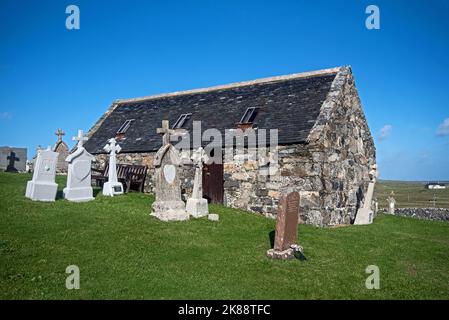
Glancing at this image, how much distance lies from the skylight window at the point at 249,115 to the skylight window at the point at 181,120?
4118 millimetres

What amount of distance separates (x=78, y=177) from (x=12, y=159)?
47.0 feet

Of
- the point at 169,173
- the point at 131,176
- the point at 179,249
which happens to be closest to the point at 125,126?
the point at 131,176

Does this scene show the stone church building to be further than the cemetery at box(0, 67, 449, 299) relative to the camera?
Yes

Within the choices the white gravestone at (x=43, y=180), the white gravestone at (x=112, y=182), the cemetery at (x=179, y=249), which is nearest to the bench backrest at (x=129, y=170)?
the white gravestone at (x=112, y=182)

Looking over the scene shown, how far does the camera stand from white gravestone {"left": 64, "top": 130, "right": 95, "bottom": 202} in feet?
44.0

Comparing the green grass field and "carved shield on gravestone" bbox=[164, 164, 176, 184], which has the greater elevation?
"carved shield on gravestone" bbox=[164, 164, 176, 184]

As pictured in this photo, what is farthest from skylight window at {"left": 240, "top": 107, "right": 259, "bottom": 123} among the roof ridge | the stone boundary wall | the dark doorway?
Answer: the stone boundary wall

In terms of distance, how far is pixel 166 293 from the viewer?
6160 mm

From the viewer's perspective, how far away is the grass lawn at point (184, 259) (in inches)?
251

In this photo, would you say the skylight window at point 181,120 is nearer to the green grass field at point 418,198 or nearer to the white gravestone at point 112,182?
the white gravestone at point 112,182

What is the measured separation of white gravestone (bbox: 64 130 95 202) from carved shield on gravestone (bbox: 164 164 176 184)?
12.2 feet

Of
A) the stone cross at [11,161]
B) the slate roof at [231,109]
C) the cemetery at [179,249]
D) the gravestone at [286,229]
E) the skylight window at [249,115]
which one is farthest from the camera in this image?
the stone cross at [11,161]

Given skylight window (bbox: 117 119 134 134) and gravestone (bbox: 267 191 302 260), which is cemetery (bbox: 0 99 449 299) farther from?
skylight window (bbox: 117 119 134 134)

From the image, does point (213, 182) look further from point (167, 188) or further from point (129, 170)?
point (167, 188)
